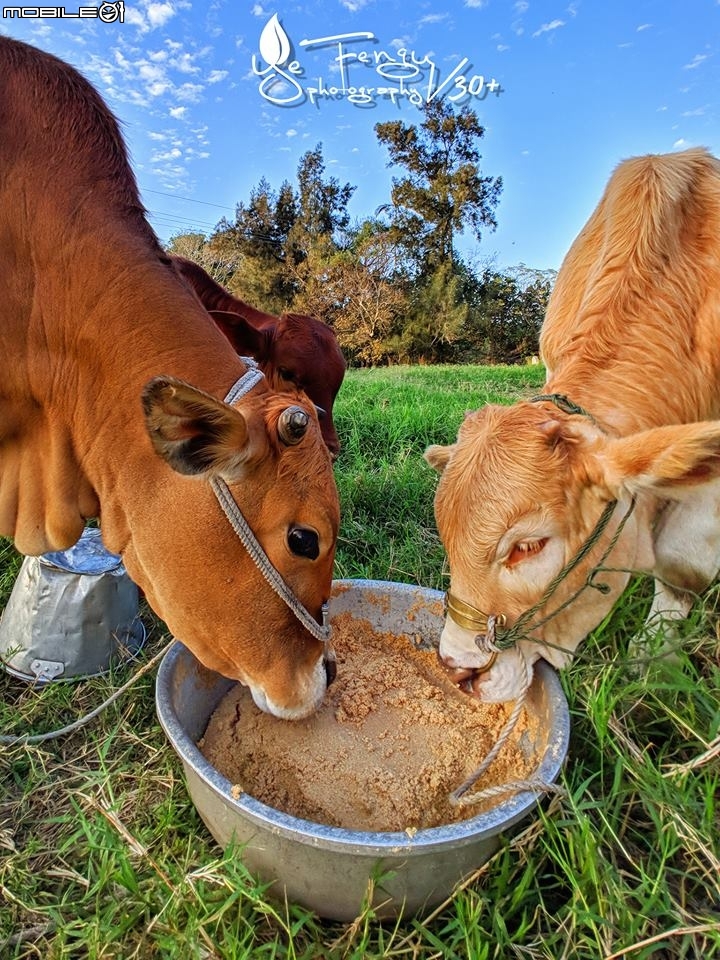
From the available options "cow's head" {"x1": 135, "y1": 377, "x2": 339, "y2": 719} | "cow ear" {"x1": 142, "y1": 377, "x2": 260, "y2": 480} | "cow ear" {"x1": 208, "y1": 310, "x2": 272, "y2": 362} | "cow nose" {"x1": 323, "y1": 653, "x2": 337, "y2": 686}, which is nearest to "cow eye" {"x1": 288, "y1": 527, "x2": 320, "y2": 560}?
"cow's head" {"x1": 135, "y1": 377, "x2": 339, "y2": 719}

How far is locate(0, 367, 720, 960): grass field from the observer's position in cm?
162

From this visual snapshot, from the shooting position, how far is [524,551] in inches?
76.4

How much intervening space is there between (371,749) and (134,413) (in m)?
1.30

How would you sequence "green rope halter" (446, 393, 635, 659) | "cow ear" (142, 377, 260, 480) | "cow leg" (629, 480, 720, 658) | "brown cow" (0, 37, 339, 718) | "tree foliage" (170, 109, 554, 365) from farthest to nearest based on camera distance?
"tree foliage" (170, 109, 554, 365)
"cow leg" (629, 480, 720, 658)
"green rope halter" (446, 393, 635, 659)
"brown cow" (0, 37, 339, 718)
"cow ear" (142, 377, 260, 480)

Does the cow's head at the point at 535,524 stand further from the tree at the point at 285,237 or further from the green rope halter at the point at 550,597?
the tree at the point at 285,237

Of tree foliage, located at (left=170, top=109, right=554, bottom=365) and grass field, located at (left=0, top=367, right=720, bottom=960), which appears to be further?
tree foliage, located at (left=170, top=109, right=554, bottom=365)

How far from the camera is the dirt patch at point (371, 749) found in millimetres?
1996

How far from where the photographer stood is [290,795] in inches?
80.1

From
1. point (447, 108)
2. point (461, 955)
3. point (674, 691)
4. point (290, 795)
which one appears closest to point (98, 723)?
point (290, 795)

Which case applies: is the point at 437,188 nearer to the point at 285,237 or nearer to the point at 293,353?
the point at 285,237

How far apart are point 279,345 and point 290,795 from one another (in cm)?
211

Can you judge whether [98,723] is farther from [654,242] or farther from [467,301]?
[467,301]

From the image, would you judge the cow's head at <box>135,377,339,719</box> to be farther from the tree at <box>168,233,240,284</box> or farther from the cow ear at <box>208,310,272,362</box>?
the tree at <box>168,233,240,284</box>

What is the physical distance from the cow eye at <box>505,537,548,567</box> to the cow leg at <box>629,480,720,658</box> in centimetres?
62
